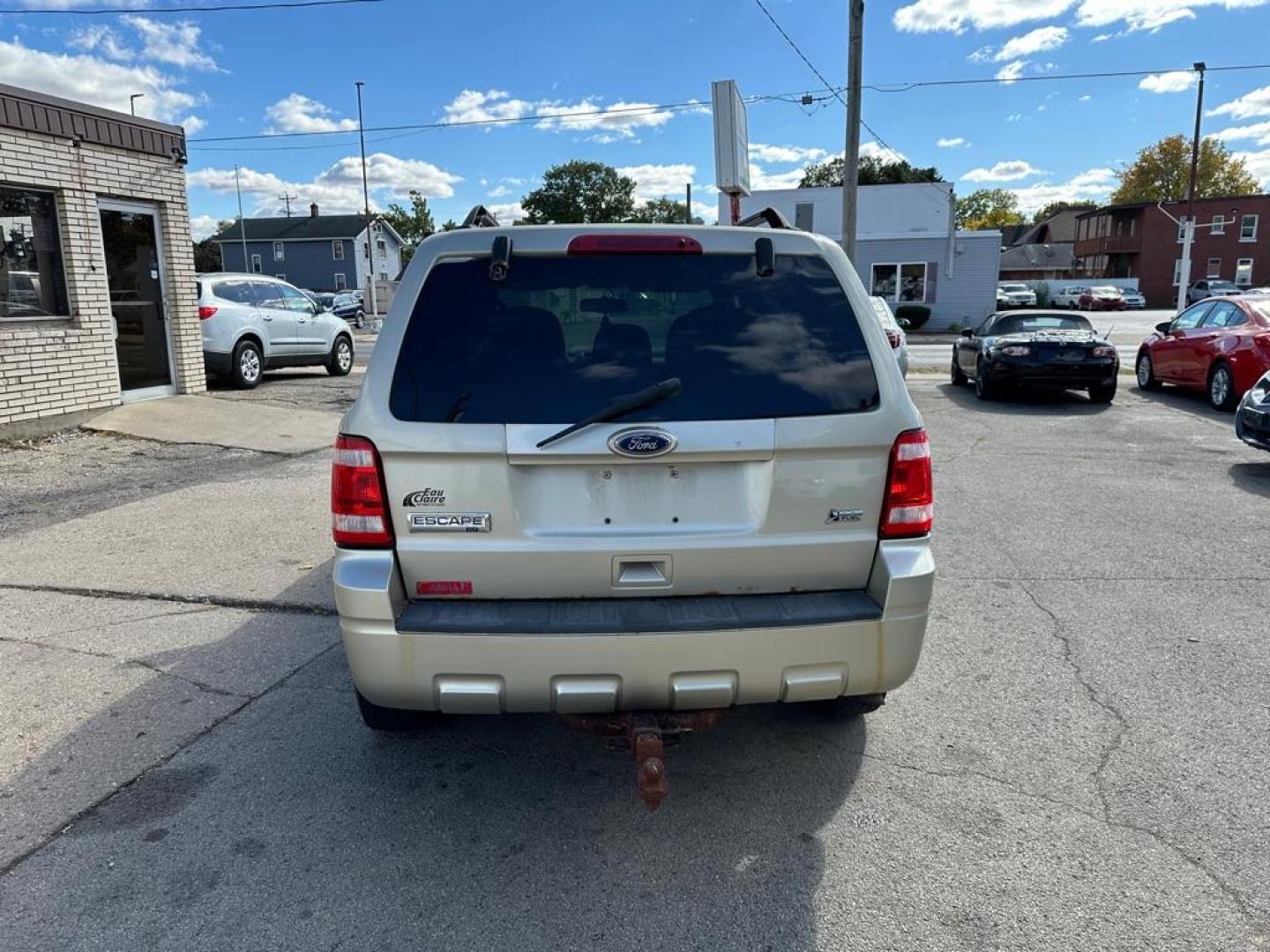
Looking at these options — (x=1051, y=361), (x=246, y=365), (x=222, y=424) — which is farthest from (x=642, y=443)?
(x=246, y=365)

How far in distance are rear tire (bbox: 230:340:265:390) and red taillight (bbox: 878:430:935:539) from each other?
1284 cm

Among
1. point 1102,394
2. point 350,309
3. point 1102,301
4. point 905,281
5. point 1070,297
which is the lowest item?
point 1102,394

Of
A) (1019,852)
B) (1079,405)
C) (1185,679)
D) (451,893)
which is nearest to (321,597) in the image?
(451,893)

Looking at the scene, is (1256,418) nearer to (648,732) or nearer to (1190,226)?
(648,732)

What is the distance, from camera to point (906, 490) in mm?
2967

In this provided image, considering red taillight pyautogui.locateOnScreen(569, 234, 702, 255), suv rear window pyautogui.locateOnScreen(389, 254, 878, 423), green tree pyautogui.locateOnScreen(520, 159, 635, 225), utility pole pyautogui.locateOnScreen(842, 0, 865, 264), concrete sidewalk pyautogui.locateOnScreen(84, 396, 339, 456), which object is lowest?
concrete sidewalk pyautogui.locateOnScreen(84, 396, 339, 456)

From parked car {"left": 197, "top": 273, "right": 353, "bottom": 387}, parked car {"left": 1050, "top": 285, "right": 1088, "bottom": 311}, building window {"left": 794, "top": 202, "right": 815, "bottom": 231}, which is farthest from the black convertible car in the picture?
parked car {"left": 1050, "top": 285, "right": 1088, "bottom": 311}

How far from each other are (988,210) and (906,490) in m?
134

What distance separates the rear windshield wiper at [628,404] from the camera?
9.06ft

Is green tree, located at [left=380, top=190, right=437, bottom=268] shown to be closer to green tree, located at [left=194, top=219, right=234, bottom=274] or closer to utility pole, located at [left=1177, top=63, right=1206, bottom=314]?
green tree, located at [left=194, top=219, right=234, bottom=274]

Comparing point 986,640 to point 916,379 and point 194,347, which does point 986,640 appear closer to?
point 194,347

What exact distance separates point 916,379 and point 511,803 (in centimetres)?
1621

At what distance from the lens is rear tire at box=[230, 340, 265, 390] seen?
1382cm

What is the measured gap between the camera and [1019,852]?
115 inches
